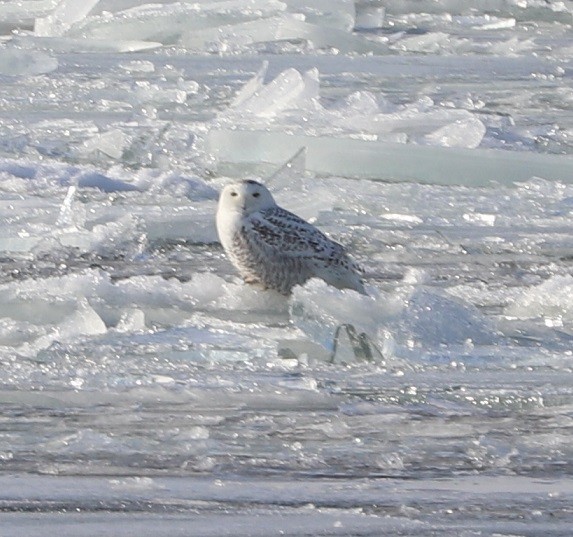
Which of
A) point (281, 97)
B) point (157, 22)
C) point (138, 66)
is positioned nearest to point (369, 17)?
point (157, 22)

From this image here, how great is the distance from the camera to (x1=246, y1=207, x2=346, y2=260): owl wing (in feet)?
13.9

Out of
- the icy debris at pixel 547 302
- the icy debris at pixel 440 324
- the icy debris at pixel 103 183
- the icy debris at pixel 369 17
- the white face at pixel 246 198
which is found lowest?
the icy debris at pixel 369 17

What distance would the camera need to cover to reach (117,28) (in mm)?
10234

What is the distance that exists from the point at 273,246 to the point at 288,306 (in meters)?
0.18

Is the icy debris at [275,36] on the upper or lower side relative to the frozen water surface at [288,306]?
lower

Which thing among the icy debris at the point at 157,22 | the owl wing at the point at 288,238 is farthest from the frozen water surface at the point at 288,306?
the icy debris at the point at 157,22

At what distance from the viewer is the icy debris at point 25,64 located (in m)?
8.85

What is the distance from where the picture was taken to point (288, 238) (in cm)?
430

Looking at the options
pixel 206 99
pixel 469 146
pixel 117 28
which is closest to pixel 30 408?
pixel 469 146

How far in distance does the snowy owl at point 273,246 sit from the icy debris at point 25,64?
4589 millimetres

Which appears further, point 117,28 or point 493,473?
point 117,28

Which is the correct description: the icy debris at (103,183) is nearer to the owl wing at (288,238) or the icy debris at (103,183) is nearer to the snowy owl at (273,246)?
the snowy owl at (273,246)

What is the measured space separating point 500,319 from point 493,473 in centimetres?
122

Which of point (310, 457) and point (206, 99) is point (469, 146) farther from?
point (310, 457)
